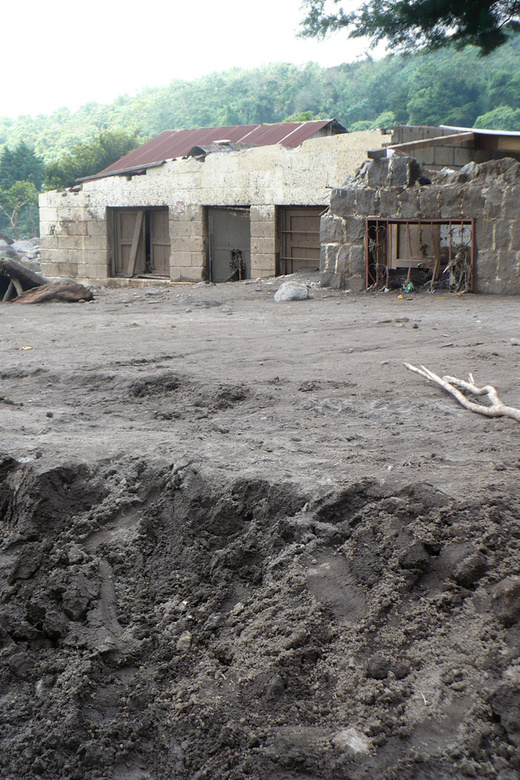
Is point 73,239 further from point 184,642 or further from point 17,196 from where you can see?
point 17,196

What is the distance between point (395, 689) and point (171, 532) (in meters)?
1.28

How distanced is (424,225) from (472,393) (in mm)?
7370

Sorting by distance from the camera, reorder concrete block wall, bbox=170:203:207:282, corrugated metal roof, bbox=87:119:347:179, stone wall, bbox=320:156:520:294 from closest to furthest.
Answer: stone wall, bbox=320:156:520:294 < concrete block wall, bbox=170:203:207:282 < corrugated metal roof, bbox=87:119:347:179

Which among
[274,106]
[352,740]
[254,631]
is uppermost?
[274,106]

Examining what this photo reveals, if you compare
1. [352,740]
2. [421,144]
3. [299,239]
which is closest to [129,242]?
[299,239]

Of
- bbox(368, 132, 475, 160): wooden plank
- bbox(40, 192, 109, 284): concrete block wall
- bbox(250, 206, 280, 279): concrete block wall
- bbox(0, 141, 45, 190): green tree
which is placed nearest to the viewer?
bbox(368, 132, 475, 160): wooden plank

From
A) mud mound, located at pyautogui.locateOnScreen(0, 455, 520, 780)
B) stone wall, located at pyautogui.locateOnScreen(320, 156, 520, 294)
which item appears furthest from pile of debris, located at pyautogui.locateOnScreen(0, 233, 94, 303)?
mud mound, located at pyautogui.locateOnScreen(0, 455, 520, 780)

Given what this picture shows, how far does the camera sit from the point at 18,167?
40.1 meters

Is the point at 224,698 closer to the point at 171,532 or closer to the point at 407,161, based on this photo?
the point at 171,532

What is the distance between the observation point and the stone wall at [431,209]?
991cm

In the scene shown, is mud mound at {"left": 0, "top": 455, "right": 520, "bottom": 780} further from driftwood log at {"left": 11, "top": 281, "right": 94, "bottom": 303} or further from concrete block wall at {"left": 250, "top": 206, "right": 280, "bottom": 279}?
concrete block wall at {"left": 250, "top": 206, "right": 280, "bottom": 279}

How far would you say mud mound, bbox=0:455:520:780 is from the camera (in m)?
2.40

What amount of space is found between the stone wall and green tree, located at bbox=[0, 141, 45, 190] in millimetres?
32897

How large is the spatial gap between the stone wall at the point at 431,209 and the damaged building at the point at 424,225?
0.5 inches
